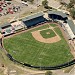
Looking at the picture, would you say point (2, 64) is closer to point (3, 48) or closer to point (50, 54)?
point (3, 48)

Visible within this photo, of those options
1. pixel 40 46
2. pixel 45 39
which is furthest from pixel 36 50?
pixel 45 39

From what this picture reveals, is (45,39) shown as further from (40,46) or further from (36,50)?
(36,50)

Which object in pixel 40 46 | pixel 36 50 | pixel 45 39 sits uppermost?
pixel 45 39

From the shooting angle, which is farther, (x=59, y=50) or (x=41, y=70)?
(x=59, y=50)

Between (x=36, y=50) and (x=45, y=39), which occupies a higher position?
(x=45, y=39)

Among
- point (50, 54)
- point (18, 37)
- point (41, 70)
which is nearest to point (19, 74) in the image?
point (41, 70)

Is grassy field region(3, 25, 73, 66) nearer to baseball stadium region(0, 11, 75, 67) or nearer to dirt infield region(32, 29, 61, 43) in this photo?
baseball stadium region(0, 11, 75, 67)

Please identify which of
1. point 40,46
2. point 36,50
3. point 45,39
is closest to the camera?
point 36,50

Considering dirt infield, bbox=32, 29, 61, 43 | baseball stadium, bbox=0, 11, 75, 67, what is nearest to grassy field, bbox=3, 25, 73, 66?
baseball stadium, bbox=0, 11, 75, 67
